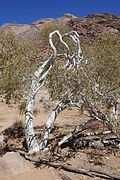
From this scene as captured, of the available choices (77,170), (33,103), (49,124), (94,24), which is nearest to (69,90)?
(33,103)

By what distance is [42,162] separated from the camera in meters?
11.6

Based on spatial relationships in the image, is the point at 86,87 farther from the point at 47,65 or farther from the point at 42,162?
the point at 42,162

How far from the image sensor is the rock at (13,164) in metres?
11.1

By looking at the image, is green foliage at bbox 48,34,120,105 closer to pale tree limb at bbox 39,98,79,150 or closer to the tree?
the tree

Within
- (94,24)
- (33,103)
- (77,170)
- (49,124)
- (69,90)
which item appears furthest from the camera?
(94,24)

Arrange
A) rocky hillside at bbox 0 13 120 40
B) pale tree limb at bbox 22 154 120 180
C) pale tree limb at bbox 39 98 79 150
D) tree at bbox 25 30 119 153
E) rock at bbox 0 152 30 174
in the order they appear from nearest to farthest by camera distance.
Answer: pale tree limb at bbox 22 154 120 180 → rock at bbox 0 152 30 174 → tree at bbox 25 30 119 153 → pale tree limb at bbox 39 98 79 150 → rocky hillside at bbox 0 13 120 40

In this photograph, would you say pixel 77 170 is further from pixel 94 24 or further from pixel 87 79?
pixel 94 24

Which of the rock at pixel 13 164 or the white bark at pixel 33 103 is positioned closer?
the rock at pixel 13 164

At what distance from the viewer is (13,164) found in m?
11.3

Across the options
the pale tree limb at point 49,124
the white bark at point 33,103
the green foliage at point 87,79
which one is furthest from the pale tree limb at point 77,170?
the green foliage at point 87,79

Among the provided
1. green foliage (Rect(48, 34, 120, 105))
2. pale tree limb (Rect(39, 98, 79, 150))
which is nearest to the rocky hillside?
green foliage (Rect(48, 34, 120, 105))

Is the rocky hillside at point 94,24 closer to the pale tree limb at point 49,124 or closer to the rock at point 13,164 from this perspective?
the pale tree limb at point 49,124

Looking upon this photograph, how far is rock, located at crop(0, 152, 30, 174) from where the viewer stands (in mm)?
11141

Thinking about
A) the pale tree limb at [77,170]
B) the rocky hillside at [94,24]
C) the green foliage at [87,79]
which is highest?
the rocky hillside at [94,24]
